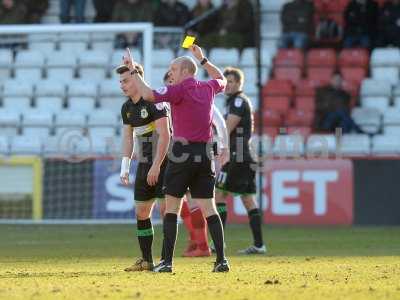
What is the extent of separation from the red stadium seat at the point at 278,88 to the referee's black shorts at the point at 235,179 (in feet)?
26.8

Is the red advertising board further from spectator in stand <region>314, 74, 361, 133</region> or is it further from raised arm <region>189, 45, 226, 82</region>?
raised arm <region>189, 45, 226, 82</region>

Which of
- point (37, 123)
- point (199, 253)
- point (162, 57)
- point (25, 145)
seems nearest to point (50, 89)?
point (37, 123)

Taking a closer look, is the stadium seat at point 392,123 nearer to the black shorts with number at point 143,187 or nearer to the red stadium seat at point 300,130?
the red stadium seat at point 300,130

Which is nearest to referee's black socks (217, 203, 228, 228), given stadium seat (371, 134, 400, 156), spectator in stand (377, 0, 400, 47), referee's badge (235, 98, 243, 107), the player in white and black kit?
the player in white and black kit

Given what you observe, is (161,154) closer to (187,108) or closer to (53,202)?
(187,108)

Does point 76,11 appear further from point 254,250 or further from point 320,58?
point 254,250

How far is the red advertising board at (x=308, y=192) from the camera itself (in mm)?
19297

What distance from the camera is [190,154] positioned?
1055cm

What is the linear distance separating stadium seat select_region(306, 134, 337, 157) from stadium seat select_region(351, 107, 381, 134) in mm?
1000

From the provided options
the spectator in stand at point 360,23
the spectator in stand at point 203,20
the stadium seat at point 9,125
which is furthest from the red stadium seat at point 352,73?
the stadium seat at point 9,125

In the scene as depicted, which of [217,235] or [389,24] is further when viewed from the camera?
[389,24]

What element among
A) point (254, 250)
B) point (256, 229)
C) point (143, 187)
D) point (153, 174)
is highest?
point (153, 174)

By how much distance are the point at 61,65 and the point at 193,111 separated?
498 inches

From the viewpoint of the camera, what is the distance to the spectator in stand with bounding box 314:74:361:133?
68.7 feet
